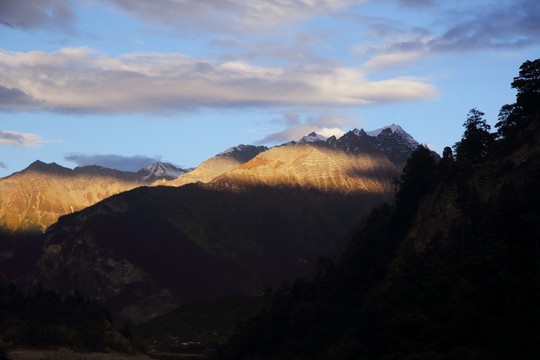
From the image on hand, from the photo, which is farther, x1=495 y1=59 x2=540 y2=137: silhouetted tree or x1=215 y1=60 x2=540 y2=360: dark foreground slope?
x1=495 y1=59 x2=540 y2=137: silhouetted tree

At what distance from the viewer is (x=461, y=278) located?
14212 cm

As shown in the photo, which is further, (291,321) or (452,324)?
(291,321)

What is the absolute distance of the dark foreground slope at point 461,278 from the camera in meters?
128

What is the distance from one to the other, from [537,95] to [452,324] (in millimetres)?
74604

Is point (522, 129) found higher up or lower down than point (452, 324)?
higher up

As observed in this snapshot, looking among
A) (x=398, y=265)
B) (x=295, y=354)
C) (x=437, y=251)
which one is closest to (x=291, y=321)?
(x=295, y=354)

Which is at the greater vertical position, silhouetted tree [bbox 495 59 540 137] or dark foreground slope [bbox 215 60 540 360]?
silhouetted tree [bbox 495 59 540 137]

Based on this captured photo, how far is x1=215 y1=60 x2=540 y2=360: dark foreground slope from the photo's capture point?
128 metres

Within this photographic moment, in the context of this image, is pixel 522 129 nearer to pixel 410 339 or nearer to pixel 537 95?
pixel 537 95

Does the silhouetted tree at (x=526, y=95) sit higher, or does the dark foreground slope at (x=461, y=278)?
the silhouetted tree at (x=526, y=95)

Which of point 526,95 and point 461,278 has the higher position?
point 526,95

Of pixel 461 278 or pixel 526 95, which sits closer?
pixel 461 278

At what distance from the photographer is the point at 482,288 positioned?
13538 cm

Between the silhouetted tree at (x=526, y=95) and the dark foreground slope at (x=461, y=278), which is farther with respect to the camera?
the silhouetted tree at (x=526, y=95)
